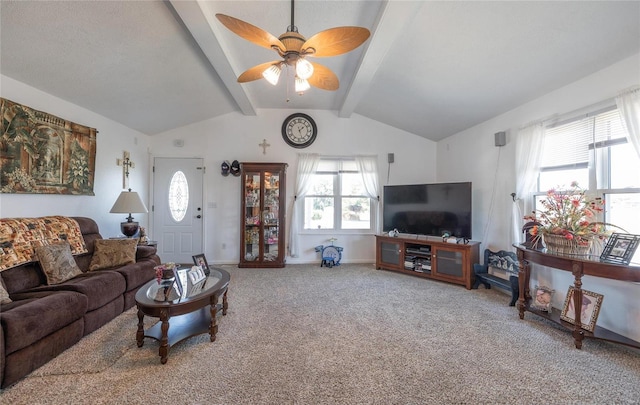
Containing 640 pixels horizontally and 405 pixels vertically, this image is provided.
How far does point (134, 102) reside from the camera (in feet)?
12.1

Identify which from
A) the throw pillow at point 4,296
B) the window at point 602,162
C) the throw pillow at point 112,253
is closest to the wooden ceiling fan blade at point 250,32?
the throw pillow at point 4,296

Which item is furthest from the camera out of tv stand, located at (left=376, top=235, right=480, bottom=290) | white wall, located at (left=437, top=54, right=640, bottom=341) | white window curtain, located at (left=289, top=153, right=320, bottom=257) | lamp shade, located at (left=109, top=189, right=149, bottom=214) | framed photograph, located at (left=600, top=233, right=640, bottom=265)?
white window curtain, located at (left=289, top=153, right=320, bottom=257)

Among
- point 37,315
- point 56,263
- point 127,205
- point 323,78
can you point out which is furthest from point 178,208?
point 323,78

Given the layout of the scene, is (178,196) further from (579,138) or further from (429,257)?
(579,138)

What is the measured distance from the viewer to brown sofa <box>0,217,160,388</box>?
1.69m

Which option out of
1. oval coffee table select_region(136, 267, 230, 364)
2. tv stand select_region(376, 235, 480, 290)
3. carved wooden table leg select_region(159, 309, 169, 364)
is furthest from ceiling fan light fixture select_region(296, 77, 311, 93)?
tv stand select_region(376, 235, 480, 290)

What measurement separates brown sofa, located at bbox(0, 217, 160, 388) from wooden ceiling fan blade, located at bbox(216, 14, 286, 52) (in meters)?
2.41

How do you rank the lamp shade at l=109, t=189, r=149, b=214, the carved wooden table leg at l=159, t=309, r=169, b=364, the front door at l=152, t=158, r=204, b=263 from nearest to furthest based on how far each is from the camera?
the carved wooden table leg at l=159, t=309, r=169, b=364, the lamp shade at l=109, t=189, r=149, b=214, the front door at l=152, t=158, r=204, b=263

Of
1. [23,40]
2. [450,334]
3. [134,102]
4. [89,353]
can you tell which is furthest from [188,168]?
[450,334]

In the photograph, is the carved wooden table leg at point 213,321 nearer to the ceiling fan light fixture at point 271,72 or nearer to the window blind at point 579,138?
the ceiling fan light fixture at point 271,72

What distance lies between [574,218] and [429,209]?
1.96 metres

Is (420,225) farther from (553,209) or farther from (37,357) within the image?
(37,357)

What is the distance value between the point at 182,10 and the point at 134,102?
207cm

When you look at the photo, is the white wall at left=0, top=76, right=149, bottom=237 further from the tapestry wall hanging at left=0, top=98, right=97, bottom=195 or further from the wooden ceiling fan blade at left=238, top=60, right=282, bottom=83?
the wooden ceiling fan blade at left=238, top=60, right=282, bottom=83
